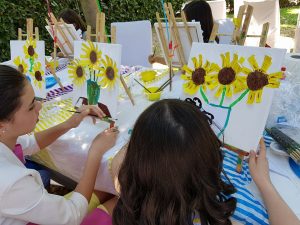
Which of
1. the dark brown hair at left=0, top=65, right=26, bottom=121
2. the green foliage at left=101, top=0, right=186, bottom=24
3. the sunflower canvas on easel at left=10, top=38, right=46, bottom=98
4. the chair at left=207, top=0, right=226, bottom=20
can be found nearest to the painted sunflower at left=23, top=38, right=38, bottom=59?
the sunflower canvas on easel at left=10, top=38, right=46, bottom=98

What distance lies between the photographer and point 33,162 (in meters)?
1.50

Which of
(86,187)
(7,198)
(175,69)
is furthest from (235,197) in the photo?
(175,69)

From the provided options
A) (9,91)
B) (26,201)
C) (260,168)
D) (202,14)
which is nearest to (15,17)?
(202,14)

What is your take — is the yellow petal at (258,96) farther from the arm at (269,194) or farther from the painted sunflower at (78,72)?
the painted sunflower at (78,72)

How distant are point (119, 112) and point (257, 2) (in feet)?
9.24

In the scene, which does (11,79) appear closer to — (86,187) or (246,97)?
(86,187)

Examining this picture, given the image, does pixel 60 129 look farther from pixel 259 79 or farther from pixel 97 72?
pixel 259 79

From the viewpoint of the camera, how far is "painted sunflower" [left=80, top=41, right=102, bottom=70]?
1.33 metres

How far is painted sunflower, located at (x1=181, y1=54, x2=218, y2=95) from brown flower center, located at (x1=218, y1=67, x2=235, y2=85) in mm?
30

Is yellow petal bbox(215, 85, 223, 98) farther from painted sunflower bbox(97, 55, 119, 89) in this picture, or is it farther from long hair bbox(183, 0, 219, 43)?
long hair bbox(183, 0, 219, 43)

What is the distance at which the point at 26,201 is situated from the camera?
85 centimetres

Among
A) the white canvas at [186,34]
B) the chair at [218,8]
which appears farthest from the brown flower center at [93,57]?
the chair at [218,8]

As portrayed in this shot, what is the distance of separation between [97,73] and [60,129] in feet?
0.96

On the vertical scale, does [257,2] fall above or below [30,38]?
above
